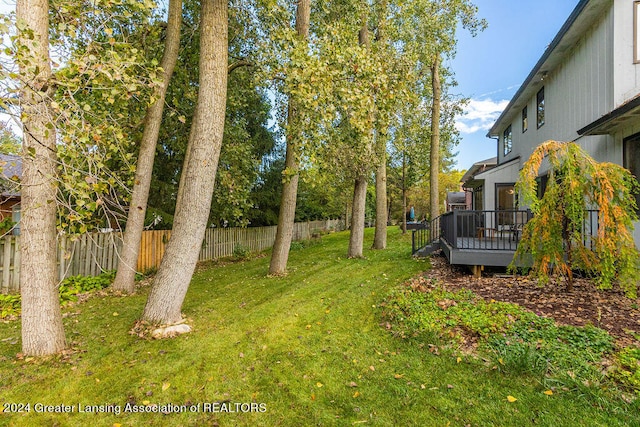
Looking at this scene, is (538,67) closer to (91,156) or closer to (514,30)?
(514,30)

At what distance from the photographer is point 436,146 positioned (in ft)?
46.0

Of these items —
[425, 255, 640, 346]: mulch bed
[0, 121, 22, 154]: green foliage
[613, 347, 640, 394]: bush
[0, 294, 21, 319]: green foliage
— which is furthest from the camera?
[0, 294, 21, 319]: green foliage

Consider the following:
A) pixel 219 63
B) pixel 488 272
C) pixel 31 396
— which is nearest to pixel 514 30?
pixel 488 272

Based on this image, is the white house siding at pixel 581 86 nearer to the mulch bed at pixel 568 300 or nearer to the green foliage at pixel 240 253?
the mulch bed at pixel 568 300

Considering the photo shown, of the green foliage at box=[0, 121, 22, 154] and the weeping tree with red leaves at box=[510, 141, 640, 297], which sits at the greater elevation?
the green foliage at box=[0, 121, 22, 154]

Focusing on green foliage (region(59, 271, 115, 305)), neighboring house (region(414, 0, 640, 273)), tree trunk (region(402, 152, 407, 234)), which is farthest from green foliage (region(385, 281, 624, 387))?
tree trunk (region(402, 152, 407, 234))

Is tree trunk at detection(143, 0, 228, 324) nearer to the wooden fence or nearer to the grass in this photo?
the grass

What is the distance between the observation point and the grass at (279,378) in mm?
2857

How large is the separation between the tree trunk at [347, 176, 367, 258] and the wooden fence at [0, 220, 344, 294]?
552 cm

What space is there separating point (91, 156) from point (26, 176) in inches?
33.2

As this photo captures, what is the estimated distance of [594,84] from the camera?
7.25m

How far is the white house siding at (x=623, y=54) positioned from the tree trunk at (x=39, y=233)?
30.9 feet

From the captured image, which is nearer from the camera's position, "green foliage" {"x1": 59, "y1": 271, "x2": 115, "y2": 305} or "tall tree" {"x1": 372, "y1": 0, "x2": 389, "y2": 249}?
"green foliage" {"x1": 59, "y1": 271, "x2": 115, "y2": 305}

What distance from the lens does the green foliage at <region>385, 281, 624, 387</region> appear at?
3.43 m
